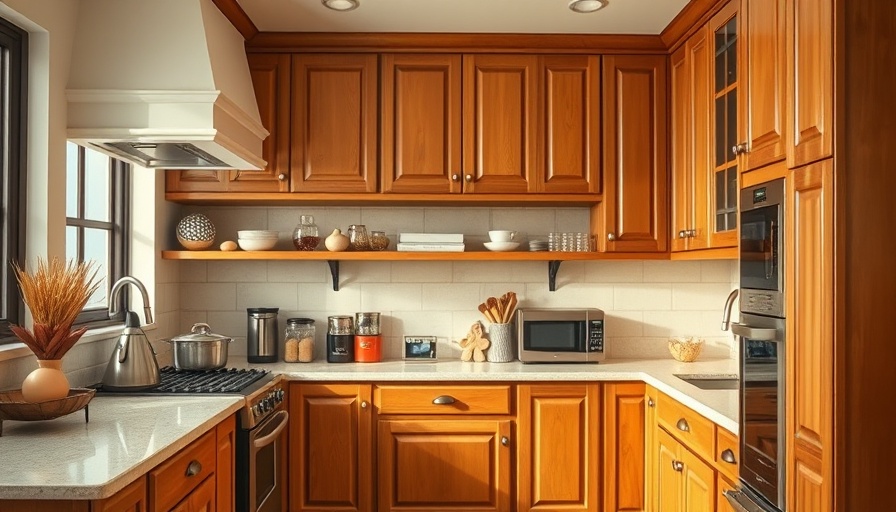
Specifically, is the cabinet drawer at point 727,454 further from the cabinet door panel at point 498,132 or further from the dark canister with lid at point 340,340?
the dark canister with lid at point 340,340

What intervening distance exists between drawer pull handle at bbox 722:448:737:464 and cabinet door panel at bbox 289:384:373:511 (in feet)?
5.32

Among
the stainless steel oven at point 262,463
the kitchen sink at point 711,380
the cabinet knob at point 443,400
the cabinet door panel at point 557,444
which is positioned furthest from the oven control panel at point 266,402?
the kitchen sink at point 711,380

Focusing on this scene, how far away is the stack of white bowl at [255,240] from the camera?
149 inches

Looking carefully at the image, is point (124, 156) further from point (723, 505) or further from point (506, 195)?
point (723, 505)

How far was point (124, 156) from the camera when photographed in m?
3.09

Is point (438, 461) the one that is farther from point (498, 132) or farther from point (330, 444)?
point (498, 132)

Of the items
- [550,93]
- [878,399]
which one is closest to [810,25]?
[878,399]

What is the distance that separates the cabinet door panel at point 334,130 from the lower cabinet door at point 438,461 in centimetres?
119

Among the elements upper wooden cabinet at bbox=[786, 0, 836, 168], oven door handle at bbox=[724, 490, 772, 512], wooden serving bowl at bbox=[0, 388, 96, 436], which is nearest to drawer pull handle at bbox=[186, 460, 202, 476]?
wooden serving bowl at bbox=[0, 388, 96, 436]

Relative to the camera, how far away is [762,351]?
2148 mm

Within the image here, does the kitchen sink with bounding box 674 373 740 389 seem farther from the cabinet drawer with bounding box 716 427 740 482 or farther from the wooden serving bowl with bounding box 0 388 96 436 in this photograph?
the wooden serving bowl with bounding box 0 388 96 436

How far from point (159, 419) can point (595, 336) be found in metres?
2.16

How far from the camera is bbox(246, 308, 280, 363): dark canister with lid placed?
377 cm

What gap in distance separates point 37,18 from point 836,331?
2617mm
